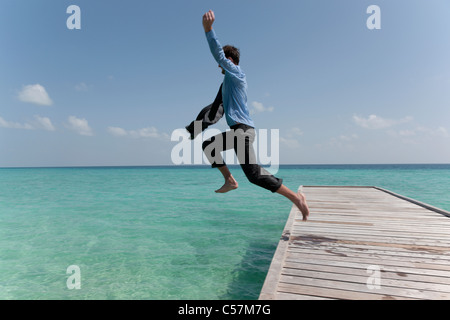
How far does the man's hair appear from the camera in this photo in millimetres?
2768

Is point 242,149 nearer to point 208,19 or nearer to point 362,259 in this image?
point 208,19

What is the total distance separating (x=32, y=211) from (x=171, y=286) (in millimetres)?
11873

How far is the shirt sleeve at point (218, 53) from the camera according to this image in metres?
2.37

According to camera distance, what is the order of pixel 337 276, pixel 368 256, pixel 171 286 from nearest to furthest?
pixel 337 276, pixel 368 256, pixel 171 286

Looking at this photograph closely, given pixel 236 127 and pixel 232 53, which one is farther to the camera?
pixel 232 53

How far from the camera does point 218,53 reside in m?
2.44

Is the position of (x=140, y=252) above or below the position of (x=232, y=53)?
below

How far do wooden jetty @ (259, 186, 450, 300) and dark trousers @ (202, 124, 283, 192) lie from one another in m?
1.10

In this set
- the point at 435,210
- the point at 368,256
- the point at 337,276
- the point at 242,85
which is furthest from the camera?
the point at 435,210

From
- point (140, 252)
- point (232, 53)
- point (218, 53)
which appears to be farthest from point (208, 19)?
point (140, 252)
